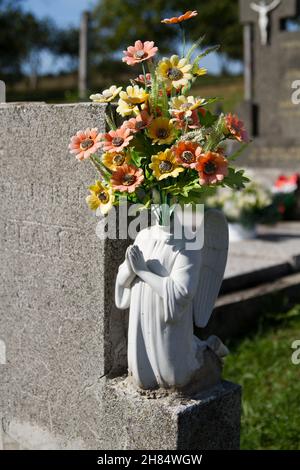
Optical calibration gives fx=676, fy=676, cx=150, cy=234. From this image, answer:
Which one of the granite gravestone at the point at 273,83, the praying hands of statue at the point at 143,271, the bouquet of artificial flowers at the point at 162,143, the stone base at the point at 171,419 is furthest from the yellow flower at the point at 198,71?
the granite gravestone at the point at 273,83

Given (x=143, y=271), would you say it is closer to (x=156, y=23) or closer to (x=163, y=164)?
(x=163, y=164)

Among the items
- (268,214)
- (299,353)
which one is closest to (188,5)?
(268,214)

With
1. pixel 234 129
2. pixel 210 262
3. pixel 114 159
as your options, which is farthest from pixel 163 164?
pixel 210 262

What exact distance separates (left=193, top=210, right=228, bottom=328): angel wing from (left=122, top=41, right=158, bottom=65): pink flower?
0.59 m

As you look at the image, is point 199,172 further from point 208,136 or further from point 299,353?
point 299,353

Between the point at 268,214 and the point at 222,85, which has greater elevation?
the point at 222,85

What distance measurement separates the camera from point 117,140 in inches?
85.4

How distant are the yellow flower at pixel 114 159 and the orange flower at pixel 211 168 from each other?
266 millimetres

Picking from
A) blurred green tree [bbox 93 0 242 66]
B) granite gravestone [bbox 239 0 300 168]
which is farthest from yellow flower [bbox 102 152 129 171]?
blurred green tree [bbox 93 0 242 66]

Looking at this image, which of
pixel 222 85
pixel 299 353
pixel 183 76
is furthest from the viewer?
pixel 222 85

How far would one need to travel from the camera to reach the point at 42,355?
2.85 meters

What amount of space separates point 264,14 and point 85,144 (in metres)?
8.59
